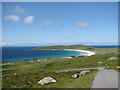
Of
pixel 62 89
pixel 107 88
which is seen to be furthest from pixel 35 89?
pixel 107 88

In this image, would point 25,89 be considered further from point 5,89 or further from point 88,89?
point 88,89

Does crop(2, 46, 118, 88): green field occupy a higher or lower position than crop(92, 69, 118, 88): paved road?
lower

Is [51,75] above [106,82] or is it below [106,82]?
below

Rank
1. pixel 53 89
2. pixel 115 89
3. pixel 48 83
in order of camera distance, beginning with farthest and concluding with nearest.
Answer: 1. pixel 48 83
2. pixel 53 89
3. pixel 115 89

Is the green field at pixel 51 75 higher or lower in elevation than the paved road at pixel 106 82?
lower

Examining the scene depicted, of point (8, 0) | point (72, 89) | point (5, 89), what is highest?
point (8, 0)

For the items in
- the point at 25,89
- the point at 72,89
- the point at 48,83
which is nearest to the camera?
the point at 72,89

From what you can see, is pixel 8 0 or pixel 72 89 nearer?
pixel 8 0

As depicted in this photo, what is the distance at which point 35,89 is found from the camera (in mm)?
20234

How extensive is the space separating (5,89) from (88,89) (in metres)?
13.5

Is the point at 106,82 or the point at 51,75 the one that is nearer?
the point at 106,82

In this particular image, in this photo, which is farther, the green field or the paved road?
the green field

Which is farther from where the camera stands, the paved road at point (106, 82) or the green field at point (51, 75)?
the green field at point (51, 75)

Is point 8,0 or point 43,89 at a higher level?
point 8,0
